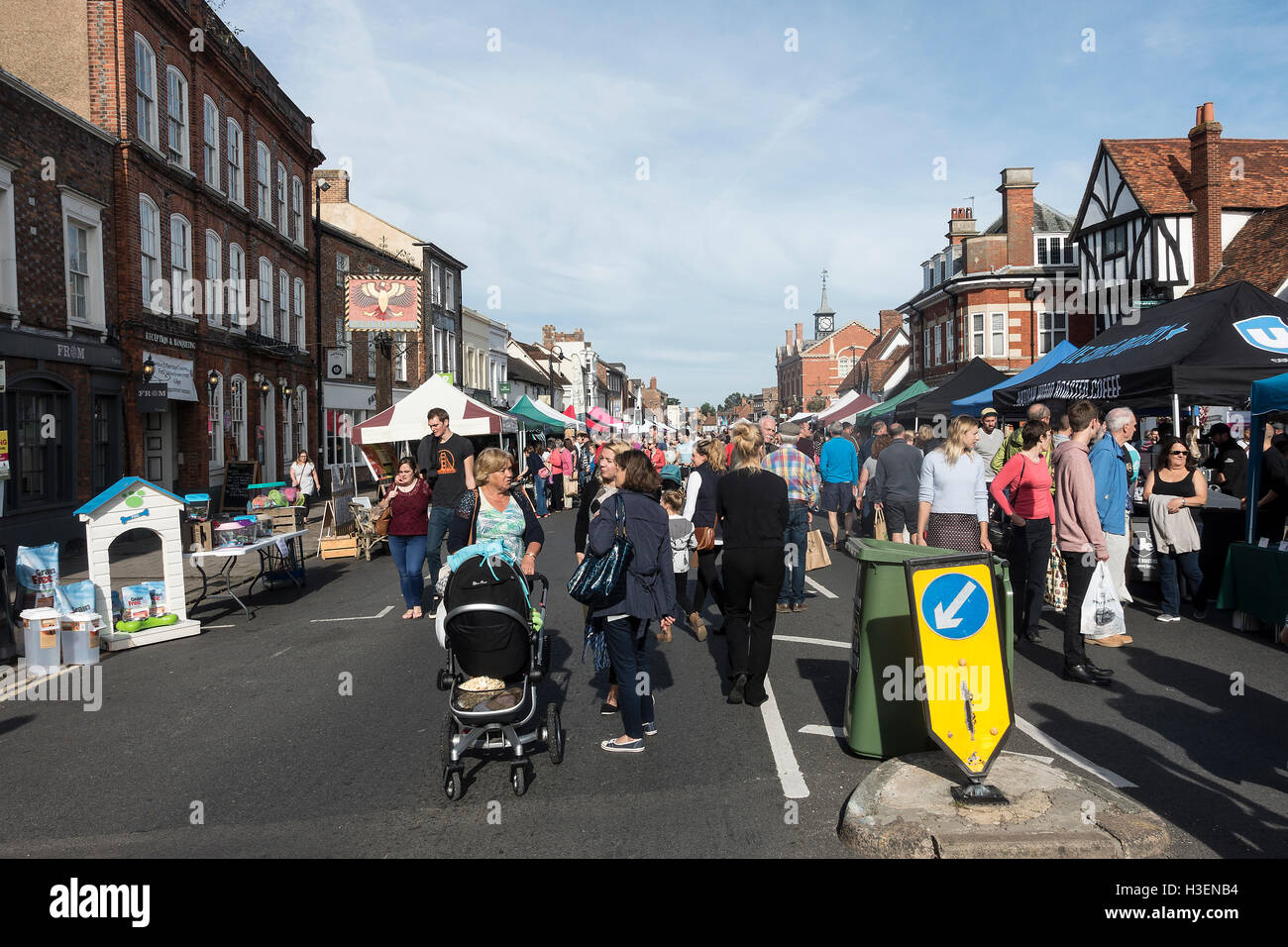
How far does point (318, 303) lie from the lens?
95.9 feet

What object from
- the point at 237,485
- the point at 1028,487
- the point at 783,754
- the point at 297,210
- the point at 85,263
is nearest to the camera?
the point at 783,754

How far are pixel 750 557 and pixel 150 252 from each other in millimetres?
17273

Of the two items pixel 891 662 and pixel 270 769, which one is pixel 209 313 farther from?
pixel 891 662

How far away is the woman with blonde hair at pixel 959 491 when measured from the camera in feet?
24.7

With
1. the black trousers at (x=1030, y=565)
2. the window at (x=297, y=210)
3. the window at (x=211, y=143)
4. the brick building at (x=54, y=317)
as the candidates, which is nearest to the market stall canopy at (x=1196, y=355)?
the black trousers at (x=1030, y=565)

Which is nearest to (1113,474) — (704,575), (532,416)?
(704,575)

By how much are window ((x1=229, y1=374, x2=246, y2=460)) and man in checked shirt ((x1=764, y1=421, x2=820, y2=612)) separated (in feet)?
58.1

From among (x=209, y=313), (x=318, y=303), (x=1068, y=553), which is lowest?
(x=1068, y=553)

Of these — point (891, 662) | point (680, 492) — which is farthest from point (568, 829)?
point (680, 492)

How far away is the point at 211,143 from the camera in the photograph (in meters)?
21.7

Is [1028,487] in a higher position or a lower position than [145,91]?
lower

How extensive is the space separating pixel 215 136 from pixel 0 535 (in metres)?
12.7

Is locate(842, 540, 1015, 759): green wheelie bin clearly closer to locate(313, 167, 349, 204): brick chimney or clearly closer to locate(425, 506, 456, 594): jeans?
locate(425, 506, 456, 594): jeans

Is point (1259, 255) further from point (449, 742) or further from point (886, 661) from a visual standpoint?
point (449, 742)
